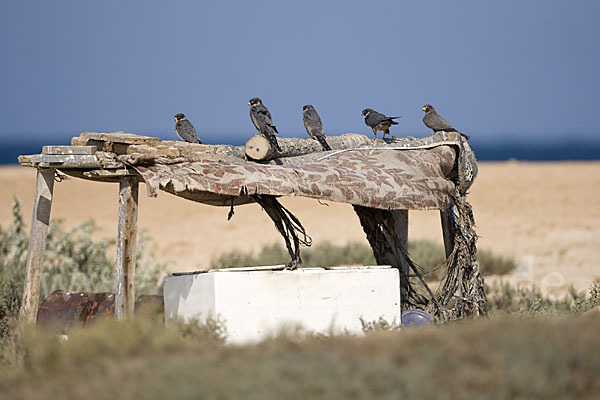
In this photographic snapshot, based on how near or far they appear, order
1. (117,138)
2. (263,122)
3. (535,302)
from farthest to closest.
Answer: (535,302)
(263,122)
(117,138)

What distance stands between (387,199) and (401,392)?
12.1 feet

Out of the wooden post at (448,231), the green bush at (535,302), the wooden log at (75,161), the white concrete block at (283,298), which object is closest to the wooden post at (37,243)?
the wooden log at (75,161)

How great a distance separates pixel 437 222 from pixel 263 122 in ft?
46.0

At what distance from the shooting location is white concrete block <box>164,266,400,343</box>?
7012mm

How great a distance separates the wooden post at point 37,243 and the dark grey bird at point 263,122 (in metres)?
2.18

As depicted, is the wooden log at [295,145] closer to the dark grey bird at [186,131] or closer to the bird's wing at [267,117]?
the bird's wing at [267,117]

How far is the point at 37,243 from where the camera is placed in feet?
25.8

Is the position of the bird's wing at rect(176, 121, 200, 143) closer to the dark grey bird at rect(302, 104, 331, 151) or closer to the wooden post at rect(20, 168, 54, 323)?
the dark grey bird at rect(302, 104, 331, 151)

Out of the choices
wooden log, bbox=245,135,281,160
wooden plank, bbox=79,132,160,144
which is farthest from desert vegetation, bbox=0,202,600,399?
wooden log, bbox=245,135,281,160

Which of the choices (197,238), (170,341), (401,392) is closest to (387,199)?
(170,341)

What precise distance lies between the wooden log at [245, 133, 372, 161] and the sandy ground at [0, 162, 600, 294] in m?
5.21

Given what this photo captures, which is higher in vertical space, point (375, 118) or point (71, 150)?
point (375, 118)

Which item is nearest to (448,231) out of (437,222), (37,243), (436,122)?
(436,122)

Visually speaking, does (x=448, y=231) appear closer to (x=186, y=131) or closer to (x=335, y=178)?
(x=335, y=178)
